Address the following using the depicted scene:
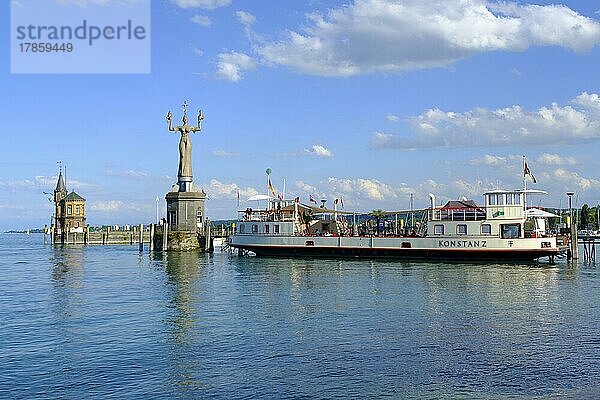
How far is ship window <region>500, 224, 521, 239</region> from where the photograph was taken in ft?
206

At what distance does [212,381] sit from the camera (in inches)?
796

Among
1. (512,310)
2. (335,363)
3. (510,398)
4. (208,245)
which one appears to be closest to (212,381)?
(335,363)

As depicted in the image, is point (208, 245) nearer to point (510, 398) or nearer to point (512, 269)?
point (512, 269)

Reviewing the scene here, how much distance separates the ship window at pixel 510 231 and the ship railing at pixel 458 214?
2.11 metres

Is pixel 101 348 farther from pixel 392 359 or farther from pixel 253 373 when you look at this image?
pixel 392 359

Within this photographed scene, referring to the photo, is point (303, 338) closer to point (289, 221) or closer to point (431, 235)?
point (431, 235)

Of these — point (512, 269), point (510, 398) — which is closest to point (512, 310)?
point (510, 398)

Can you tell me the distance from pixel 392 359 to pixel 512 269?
3581 cm

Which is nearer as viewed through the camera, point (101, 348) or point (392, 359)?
point (392, 359)

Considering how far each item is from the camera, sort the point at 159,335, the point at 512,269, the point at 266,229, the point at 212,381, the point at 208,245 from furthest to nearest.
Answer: the point at 208,245
the point at 266,229
the point at 512,269
the point at 159,335
the point at 212,381

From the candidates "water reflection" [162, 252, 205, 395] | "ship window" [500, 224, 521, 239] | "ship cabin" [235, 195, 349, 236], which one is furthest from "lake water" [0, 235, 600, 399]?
"ship cabin" [235, 195, 349, 236]

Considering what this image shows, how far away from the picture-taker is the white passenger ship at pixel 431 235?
2464 inches

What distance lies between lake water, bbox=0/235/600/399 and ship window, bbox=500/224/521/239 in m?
14.5

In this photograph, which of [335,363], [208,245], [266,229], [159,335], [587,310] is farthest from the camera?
[208,245]
